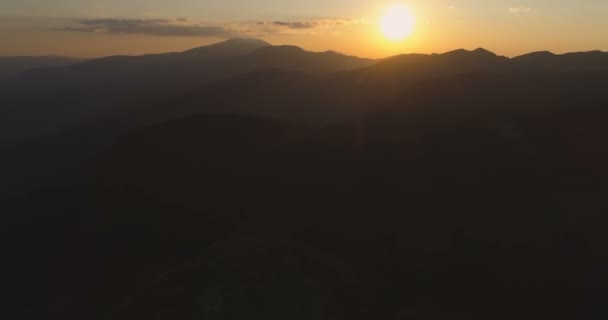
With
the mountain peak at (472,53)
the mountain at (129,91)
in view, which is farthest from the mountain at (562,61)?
the mountain at (129,91)

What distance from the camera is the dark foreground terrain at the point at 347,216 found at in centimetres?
2480

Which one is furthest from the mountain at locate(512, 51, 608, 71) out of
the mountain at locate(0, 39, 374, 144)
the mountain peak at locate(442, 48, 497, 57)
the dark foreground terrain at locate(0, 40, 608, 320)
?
the mountain at locate(0, 39, 374, 144)

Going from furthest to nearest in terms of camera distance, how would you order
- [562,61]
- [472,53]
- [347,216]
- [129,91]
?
[129,91], [472,53], [562,61], [347,216]

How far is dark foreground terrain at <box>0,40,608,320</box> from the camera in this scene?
24797 millimetres

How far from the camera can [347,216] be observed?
33.9 m

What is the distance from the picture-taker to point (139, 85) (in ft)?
616

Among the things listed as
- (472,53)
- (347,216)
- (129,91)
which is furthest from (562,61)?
(129,91)

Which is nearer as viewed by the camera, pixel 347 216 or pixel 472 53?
pixel 347 216

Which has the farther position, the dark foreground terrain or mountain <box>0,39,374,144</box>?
mountain <box>0,39,374,144</box>

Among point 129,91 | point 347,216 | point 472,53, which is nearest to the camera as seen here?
point 347,216

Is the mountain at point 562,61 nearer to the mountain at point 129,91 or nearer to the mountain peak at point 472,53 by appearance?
the mountain peak at point 472,53

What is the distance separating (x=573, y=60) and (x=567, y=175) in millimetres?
75498

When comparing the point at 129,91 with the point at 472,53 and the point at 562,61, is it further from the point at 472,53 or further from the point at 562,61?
the point at 562,61

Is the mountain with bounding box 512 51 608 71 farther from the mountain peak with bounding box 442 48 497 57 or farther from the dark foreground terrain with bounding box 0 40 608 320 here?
the dark foreground terrain with bounding box 0 40 608 320
